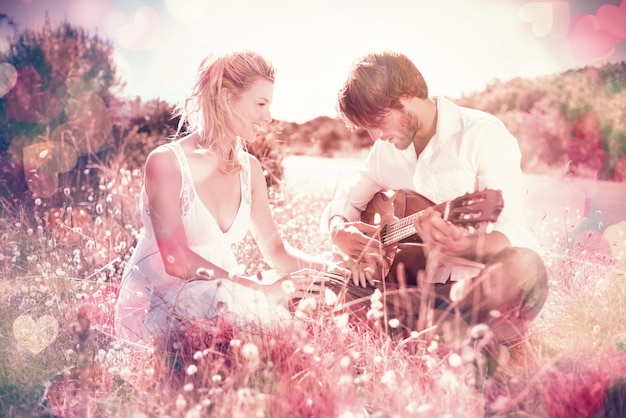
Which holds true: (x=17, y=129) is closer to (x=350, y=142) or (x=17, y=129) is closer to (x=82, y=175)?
(x=82, y=175)

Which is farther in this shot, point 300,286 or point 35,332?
point 35,332

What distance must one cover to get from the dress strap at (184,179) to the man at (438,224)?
95cm

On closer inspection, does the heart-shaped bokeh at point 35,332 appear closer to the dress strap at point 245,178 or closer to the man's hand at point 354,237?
the dress strap at point 245,178

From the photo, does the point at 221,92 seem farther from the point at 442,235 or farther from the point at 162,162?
the point at 442,235

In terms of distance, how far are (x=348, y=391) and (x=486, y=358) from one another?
920 millimetres

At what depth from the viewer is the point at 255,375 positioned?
119 inches

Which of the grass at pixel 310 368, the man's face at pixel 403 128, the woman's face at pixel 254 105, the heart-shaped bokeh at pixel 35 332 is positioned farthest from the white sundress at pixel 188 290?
the man's face at pixel 403 128

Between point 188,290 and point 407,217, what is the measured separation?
1.24 metres

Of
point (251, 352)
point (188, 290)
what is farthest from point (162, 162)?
point (251, 352)

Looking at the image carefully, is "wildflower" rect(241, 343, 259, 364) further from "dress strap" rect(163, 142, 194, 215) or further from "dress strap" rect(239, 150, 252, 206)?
"dress strap" rect(239, 150, 252, 206)

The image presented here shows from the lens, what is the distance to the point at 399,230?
369cm

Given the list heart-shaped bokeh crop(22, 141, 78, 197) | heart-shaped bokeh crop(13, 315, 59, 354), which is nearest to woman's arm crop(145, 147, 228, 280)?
heart-shaped bokeh crop(13, 315, 59, 354)

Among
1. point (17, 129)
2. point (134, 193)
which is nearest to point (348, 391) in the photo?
point (134, 193)

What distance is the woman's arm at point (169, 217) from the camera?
11.5ft
